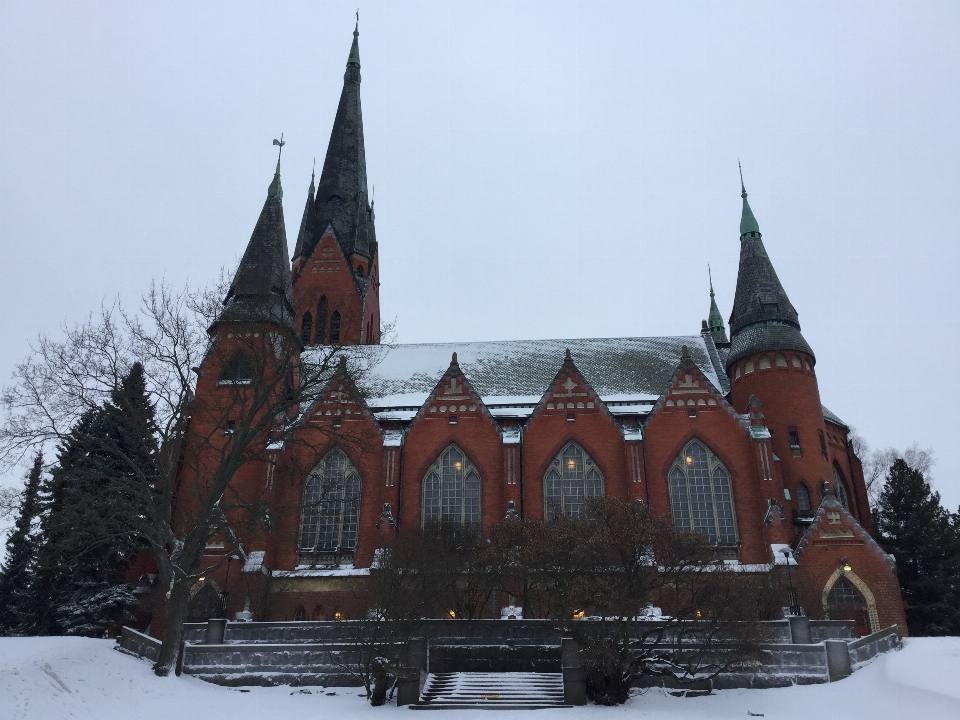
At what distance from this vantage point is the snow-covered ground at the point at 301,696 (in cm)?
1794

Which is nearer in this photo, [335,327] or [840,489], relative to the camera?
[840,489]

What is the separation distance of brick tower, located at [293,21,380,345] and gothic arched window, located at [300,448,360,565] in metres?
14.4

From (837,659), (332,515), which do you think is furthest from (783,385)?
(332,515)

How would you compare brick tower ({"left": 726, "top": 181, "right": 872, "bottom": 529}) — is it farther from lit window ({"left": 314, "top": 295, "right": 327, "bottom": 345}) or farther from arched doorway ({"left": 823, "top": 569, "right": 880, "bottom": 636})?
lit window ({"left": 314, "top": 295, "right": 327, "bottom": 345})

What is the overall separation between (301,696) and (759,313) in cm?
2879

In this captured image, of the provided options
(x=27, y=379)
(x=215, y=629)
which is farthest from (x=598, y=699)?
(x=27, y=379)

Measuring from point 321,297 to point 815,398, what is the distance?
106 feet

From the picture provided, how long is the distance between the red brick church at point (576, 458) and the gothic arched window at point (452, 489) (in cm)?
7

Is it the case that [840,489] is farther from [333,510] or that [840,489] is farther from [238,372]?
[238,372]

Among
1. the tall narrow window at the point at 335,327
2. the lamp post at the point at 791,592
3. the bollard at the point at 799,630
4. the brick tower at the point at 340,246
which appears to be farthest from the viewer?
the brick tower at the point at 340,246

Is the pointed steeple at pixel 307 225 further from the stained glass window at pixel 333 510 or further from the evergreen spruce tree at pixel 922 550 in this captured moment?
the evergreen spruce tree at pixel 922 550

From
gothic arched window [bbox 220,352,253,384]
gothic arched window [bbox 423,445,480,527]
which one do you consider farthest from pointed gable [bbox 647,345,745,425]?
gothic arched window [bbox 220,352,253,384]

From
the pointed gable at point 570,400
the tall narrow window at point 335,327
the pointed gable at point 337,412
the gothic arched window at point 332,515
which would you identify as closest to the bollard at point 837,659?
the pointed gable at point 570,400

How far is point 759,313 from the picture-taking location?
3975cm
